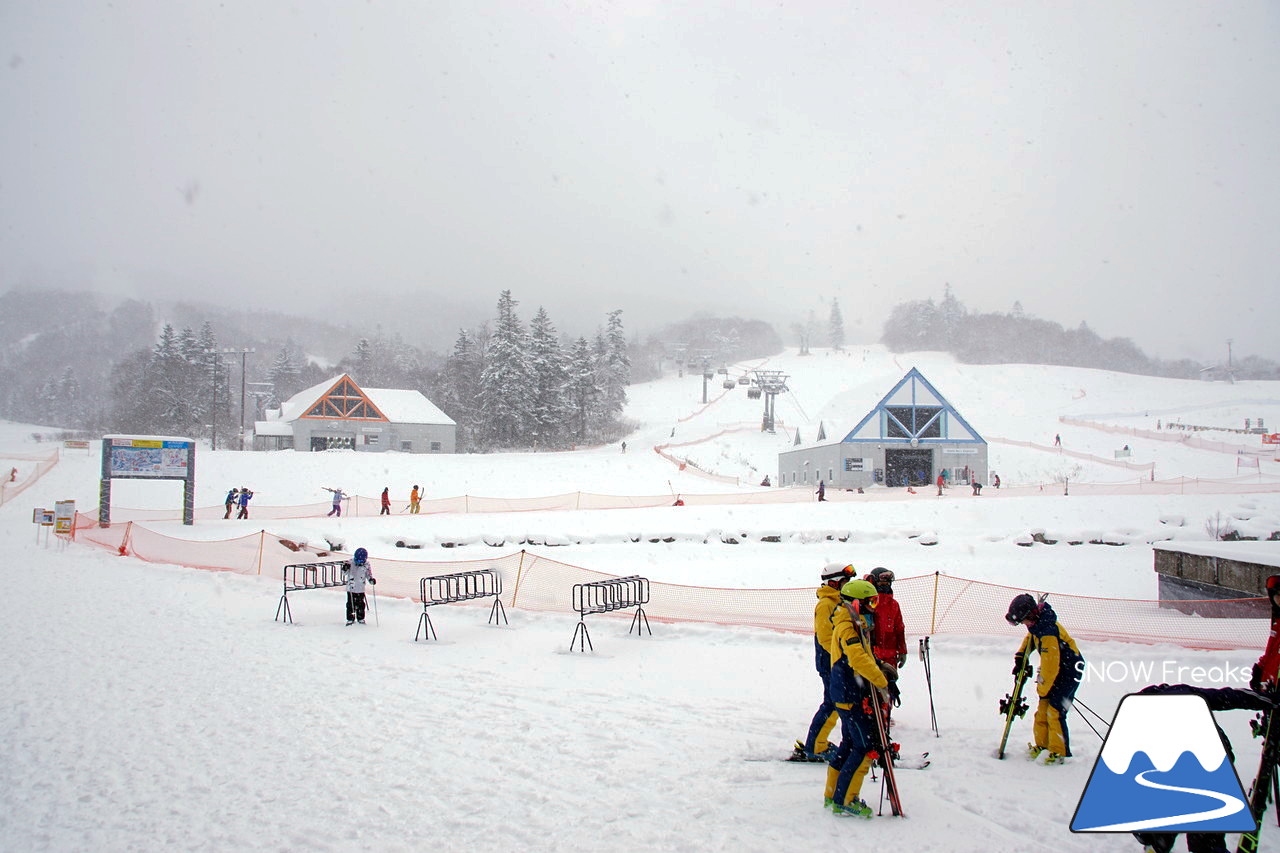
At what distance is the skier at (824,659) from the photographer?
556cm

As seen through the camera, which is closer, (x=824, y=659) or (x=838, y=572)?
(x=824, y=659)

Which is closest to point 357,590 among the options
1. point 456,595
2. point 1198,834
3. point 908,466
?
point 456,595

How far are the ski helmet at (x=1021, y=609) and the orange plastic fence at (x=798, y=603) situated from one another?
17.2 ft

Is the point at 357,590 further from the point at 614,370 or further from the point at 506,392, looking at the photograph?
the point at 614,370

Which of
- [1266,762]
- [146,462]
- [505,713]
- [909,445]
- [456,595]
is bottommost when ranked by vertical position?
[505,713]

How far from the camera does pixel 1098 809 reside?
2.22 m

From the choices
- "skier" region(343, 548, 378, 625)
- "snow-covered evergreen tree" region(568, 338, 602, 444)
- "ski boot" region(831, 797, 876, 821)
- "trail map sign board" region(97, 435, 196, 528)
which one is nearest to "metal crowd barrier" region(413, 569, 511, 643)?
"skier" region(343, 548, 378, 625)

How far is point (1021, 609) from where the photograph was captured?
599 cm

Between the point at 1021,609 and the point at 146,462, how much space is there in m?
29.0

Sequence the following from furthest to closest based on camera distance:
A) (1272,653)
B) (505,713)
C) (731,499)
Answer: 1. (731,499)
2. (505,713)
3. (1272,653)

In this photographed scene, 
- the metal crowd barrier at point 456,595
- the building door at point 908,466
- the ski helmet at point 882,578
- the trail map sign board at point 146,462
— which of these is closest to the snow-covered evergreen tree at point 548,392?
the building door at point 908,466

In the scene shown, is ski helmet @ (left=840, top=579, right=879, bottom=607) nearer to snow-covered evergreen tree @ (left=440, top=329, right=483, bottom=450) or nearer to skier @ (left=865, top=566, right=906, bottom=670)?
skier @ (left=865, top=566, right=906, bottom=670)

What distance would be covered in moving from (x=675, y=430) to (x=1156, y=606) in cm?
5748

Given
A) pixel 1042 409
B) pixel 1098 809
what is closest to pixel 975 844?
pixel 1098 809
